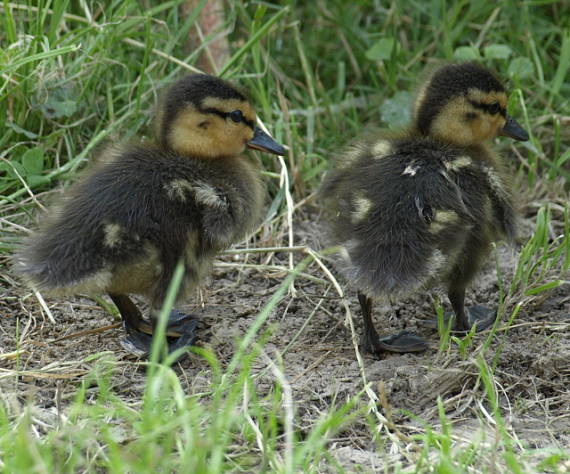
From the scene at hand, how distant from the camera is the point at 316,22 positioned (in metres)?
4.66

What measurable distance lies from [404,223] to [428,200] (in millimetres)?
96

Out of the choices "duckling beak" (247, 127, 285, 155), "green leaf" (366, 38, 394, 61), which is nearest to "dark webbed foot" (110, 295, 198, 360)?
"duckling beak" (247, 127, 285, 155)

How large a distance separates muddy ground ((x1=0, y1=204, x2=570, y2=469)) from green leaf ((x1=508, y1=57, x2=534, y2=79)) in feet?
2.91

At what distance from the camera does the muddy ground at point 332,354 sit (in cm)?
259

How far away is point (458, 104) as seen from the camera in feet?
9.69

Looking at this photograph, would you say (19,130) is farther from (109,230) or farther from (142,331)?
(109,230)

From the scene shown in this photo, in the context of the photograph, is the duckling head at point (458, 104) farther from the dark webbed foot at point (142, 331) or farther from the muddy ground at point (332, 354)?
the dark webbed foot at point (142, 331)

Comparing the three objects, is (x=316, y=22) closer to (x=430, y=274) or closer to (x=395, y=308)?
(x=395, y=308)

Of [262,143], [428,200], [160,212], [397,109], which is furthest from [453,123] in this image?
[397,109]

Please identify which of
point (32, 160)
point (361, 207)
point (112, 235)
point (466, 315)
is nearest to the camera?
point (112, 235)

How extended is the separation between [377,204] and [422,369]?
1.59ft

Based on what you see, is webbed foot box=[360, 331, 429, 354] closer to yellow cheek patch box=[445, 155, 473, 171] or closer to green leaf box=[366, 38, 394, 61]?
yellow cheek patch box=[445, 155, 473, 171]

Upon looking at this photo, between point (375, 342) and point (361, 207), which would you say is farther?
point (375, 342)

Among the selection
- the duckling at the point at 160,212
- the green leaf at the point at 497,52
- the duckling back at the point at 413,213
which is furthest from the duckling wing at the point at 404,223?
the green leaf at the point at 497,52
